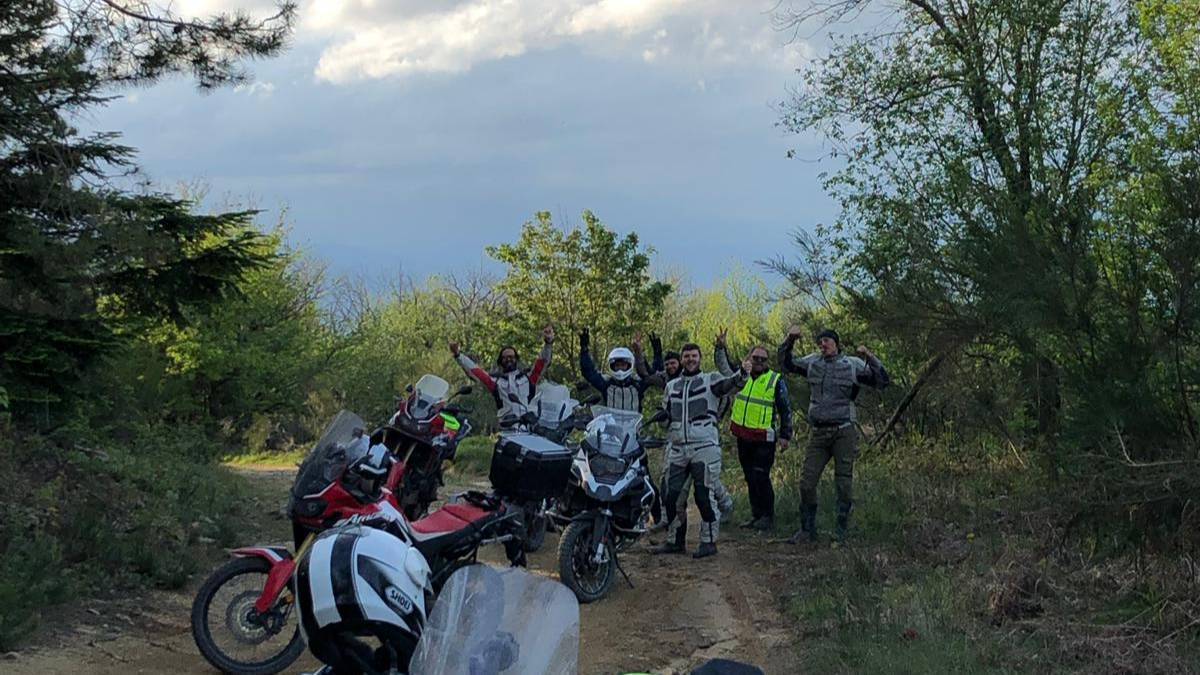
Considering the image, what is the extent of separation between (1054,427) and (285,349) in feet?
80.0

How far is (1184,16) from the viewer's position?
1002 cm

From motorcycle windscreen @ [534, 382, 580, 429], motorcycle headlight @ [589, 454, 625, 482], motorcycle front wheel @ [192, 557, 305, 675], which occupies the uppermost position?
motorcycle windscreen @ [534, 382, 580, 429]

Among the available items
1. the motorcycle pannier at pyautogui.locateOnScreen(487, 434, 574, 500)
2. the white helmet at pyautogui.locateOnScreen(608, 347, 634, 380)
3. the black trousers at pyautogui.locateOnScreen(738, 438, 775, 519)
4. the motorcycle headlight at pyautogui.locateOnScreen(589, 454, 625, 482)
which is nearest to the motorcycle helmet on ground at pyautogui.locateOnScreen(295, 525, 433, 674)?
the motorcycle pannier at pyautogui.locateOnScreen(487, 434, 574, 500)

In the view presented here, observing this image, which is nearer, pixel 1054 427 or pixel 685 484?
pixel 1054 427

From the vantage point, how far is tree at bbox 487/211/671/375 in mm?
25844

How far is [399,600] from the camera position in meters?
3.28

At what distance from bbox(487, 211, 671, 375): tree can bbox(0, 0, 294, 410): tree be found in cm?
1453

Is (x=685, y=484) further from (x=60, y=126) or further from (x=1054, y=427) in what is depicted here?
(x=60, y=126)

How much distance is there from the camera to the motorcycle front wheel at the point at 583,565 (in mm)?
7980

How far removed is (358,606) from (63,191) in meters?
7.32

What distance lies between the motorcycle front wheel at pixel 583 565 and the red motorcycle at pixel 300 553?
1500mm

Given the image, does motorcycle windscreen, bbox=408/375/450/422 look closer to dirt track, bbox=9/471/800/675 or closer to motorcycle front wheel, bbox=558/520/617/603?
dirt track, bbox=9/471/800/675

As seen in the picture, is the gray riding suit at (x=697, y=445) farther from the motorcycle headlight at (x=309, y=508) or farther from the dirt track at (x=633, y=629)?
the motorcycle headlight at (x=309, y=508)

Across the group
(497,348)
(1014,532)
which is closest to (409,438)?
(1014,532)
